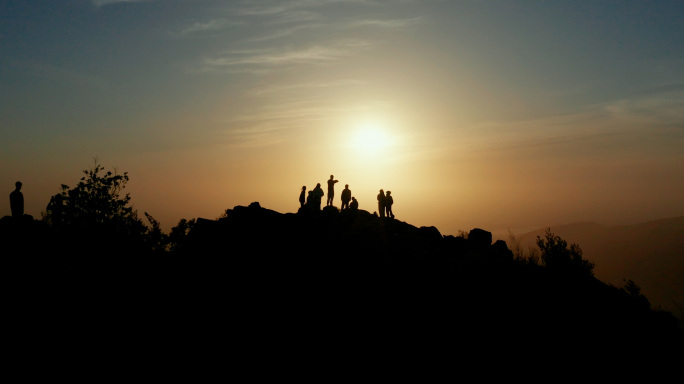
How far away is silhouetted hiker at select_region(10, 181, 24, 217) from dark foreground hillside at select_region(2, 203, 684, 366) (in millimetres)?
3180

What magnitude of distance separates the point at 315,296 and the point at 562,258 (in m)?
28.0

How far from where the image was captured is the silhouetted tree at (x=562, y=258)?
40869 millimetres

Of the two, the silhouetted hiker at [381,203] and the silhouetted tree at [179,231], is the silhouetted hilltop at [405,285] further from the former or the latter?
the silhouetted tree at [179,231]

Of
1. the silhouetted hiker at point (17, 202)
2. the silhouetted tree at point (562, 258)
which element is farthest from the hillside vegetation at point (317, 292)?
the silhouetted tree at point (562, 258)

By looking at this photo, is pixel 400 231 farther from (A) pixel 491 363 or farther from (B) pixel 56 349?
(B) pixel 56 349

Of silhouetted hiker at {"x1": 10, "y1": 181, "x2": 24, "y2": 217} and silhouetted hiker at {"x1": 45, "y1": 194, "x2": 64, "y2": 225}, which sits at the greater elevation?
silhouetted hiker at {"x1": 45, "y1": 194, "x2": 64, "y2": 225}

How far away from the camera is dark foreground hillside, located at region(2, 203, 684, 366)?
26.2 m

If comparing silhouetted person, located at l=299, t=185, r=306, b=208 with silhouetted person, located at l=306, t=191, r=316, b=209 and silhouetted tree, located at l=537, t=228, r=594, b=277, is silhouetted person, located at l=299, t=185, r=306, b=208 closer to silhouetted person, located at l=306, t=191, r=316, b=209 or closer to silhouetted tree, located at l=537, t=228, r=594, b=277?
silhouetted person, located at l=306, t=191, r=316, b=209

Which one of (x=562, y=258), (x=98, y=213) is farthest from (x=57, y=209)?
(x=562, y=258)

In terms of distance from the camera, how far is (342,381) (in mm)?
23625

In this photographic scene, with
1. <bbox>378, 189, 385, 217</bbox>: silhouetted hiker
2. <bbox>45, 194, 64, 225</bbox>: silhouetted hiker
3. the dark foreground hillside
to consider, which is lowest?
the dark foreground hillside

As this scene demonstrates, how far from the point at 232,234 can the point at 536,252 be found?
31312 mm

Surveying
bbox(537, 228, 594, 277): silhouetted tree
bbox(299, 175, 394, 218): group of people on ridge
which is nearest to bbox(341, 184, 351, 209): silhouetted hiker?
bbox(299, 175, 394, 218): group of people on ridge

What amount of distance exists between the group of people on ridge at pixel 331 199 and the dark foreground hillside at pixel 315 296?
2.77 meters
